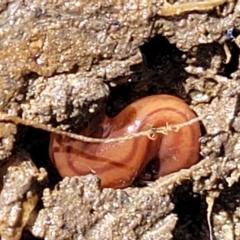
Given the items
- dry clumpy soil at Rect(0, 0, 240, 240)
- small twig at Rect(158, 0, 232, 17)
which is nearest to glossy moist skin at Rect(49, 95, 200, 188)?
dry clumpy soil at Rect(0, 0, 240, 240)

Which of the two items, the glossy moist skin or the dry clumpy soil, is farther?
the glossy moist skin

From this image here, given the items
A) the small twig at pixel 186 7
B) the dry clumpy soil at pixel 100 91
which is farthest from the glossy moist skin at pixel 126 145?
the small twig at pixel 186 7

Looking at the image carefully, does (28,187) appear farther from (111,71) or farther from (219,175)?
(219,175)

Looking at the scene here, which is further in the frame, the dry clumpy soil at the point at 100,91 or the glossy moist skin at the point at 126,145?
the glossy moist skin at the point at 126,145

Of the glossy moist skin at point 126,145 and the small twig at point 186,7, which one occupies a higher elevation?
the small twig at point 186,7

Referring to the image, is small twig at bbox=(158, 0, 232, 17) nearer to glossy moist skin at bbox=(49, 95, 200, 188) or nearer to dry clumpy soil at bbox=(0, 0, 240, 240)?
dry clumpy soil at bbox=(0, 0, 240, 240)

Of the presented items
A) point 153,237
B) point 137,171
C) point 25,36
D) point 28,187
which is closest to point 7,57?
point 25,36

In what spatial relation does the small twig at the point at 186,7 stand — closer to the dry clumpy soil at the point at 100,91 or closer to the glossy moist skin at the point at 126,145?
the dry clumpy soil at the point at 100,91
